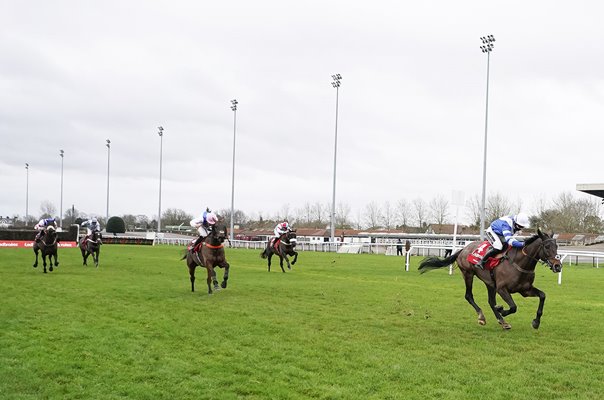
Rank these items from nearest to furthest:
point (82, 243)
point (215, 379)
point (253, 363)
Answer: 1. point (215, 379)
2. point (253, 363)
3. point (82, 243)

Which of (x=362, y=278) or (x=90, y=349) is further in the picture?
(x=362, y=278)

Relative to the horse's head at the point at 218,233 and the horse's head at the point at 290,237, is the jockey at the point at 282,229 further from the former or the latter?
the horse's head at the point at 218,233

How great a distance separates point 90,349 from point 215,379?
244 cm

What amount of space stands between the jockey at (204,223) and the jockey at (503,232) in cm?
710

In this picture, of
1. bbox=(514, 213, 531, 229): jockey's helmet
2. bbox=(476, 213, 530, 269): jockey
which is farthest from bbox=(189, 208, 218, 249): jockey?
bbox=(514, 213, 531, 229): jockey's helmet

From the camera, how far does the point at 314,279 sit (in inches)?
840

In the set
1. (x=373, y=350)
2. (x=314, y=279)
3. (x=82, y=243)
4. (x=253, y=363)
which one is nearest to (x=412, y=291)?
(x=314, y=279)

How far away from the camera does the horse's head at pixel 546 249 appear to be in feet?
32.8

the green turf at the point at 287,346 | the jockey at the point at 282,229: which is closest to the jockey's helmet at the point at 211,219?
the green turf at the point at 287,346

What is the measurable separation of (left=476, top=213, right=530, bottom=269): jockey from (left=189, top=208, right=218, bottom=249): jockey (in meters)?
7.10

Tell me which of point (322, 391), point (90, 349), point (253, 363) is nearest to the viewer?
point (322, 391)

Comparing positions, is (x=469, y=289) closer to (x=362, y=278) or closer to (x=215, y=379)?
(x=215, y=379)

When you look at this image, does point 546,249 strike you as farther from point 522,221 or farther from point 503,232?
point 503,232

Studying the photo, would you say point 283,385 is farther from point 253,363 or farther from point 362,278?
point 362,278
